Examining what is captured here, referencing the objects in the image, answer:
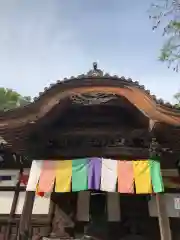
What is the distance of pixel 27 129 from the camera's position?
7465 mm

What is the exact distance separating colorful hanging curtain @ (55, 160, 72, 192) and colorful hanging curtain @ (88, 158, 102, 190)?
1.63 ft

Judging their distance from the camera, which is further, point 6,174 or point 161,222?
point 6,174

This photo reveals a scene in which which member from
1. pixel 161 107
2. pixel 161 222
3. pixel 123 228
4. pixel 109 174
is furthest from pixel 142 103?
pixel 123 228

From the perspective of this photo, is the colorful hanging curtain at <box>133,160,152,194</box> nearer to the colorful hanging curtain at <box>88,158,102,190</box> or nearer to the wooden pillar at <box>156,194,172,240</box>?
the wooden pillar at <box>156,194,172,240</box>

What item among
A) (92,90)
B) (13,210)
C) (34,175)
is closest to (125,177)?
(34,175)

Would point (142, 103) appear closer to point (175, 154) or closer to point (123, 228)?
point (175, 154)

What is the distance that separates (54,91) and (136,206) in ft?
12.9

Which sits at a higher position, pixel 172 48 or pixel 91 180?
pixel 172 48

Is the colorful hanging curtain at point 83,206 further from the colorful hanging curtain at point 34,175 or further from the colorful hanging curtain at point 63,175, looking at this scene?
the colorful hanging curtain at point 34,175

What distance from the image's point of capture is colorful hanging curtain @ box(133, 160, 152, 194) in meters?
7.21

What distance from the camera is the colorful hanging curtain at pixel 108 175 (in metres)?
7.29

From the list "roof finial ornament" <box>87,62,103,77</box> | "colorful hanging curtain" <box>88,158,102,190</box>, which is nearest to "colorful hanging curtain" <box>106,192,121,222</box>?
"colorful hanging curtain" <box>88,158,102,190</box>

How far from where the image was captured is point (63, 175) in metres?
7.55

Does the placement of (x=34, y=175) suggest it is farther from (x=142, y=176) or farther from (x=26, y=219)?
(x=142, y=176)
